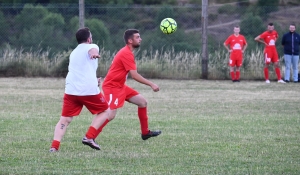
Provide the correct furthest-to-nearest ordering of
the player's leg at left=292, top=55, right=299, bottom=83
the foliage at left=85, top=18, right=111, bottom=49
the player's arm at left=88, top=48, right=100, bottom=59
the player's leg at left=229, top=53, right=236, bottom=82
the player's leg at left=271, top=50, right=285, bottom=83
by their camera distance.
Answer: the foliage at left=85, top=18, right=111, bottom=49 → the player's leg at left=229, top=53, right=236, bottom=82 → the player's leg at left=292, top=55, right=299, bottom=83 → the player's leg at left=271, top=50, right=285, bottom=83 → the player's arm at left=88, top=48, right=100, bottom=59

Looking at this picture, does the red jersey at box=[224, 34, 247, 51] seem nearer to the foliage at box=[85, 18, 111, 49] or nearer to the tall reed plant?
the tall reed plant

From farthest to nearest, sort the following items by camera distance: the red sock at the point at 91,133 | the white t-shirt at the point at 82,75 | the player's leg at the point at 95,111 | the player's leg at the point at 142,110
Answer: the player's leg at the point at 142,110 → the red sock at the point at 91,133 → the player's leg at the point at 95,111 → the white t-shirt at the point at 82,75

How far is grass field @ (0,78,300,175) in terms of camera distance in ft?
24.6

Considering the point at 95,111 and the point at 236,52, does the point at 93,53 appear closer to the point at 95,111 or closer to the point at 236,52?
the point at 95,111

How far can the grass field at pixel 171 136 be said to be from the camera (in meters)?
7.50

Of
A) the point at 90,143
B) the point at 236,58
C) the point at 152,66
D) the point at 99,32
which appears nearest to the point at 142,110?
the point at 90,143

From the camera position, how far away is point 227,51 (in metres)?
22.2

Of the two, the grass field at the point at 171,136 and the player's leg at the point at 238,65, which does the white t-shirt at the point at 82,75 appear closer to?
the grass field at the point at 171,136

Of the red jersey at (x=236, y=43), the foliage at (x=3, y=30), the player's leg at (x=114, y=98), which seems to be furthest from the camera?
the foliage at (x=3, y=30)

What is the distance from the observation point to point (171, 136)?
9977 millimetres

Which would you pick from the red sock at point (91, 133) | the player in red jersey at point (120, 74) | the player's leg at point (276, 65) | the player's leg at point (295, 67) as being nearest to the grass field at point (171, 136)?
the red sock at point (91, 133)

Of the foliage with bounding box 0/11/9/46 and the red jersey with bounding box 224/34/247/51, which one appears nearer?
the red jersey with bounding box 224/34/247/51

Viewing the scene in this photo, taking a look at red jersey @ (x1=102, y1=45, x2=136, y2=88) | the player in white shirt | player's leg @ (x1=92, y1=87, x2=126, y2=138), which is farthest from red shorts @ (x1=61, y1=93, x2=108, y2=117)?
red jersey @ (x1=102, y1=45, x2=136, y2=88)

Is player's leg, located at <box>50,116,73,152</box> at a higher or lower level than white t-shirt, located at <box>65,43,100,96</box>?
lower
